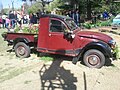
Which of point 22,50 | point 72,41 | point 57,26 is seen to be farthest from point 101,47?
point 22,50

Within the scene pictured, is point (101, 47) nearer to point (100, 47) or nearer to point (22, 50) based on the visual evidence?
point (100, 47)

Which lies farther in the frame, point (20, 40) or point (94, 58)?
point (20, 40)

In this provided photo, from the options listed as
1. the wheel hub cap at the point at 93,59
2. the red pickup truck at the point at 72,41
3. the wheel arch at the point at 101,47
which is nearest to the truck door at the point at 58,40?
the red pickup truck at the point at 72,41

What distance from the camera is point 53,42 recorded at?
9539 millimetres

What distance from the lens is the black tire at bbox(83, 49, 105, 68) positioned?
29.1 feet

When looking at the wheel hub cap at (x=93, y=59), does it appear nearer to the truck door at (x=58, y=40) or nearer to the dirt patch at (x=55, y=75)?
the dirt patch at (x=55, y=75)

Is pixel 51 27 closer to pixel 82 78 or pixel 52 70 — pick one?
pixel 52 70

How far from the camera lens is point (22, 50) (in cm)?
1062

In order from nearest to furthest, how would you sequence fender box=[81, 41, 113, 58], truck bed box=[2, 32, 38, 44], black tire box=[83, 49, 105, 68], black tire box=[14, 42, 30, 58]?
fender box=[81, 41, 113, 58]
black tire box=[83, 49, 105, 68]
truck bed box=[2, 32, 38, 44]
black tire box=[14, 42, 30, 58]

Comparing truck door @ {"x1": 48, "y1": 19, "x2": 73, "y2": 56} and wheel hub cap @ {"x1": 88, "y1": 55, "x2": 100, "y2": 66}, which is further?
truck door @ {"x1": 48, "y1": 19, "x2": 73, "y2": 56}

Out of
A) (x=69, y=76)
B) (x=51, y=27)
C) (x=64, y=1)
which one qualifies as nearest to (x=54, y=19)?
(x=51, y=27)

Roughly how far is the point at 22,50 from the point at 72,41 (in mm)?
2503

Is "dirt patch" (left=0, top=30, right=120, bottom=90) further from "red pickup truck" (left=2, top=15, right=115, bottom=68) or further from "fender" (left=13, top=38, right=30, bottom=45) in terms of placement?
"fender" (left=13, top=38, right=30, bottom=45)

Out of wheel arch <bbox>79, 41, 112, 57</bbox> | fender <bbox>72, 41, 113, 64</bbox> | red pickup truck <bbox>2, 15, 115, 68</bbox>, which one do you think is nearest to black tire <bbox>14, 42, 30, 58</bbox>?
red pickup truck <bbox>2, 15, 115, 68</bbox>
